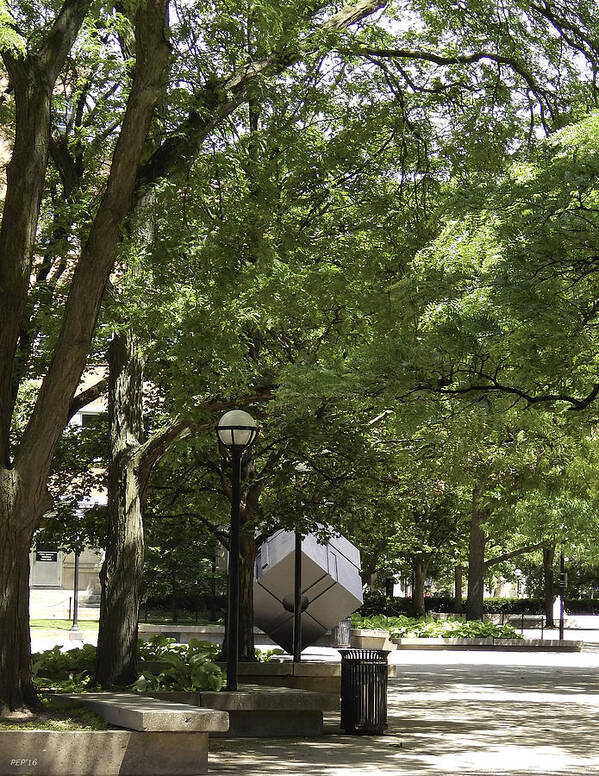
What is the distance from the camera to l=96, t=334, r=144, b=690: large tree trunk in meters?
14.7

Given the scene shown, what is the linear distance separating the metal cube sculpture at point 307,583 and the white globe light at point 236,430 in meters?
7.13

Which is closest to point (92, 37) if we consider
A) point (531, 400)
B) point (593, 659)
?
point (531, 400)

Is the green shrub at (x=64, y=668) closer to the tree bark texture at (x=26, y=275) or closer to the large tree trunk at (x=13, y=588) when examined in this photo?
the tree bark texture at (x=26, y=275)

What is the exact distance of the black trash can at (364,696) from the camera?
48.9ft

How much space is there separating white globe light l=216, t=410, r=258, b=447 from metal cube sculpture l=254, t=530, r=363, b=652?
23.4 feet

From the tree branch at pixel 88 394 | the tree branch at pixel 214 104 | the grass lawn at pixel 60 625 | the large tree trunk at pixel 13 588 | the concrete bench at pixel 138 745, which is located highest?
the tree branch at pixel 214 104

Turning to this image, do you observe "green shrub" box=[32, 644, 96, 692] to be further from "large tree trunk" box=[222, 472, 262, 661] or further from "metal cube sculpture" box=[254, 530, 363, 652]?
"metal cube sculpture" box=[254, 530, 363, 652]

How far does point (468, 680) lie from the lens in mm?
24094

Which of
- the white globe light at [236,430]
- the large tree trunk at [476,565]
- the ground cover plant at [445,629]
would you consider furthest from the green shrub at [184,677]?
the ground cover plant at [445,629]

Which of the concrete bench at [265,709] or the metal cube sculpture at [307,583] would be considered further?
the metal cube sculpture at [307,583]

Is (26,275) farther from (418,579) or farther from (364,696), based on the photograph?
(418,579)

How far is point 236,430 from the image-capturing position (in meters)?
14.0

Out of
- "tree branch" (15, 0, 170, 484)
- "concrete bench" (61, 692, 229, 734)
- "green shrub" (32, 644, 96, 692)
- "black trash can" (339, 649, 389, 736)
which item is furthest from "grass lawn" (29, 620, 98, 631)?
"tree branch" (15, 0, 170, 484)

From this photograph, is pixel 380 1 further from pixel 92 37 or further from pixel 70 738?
pixel 70 738
